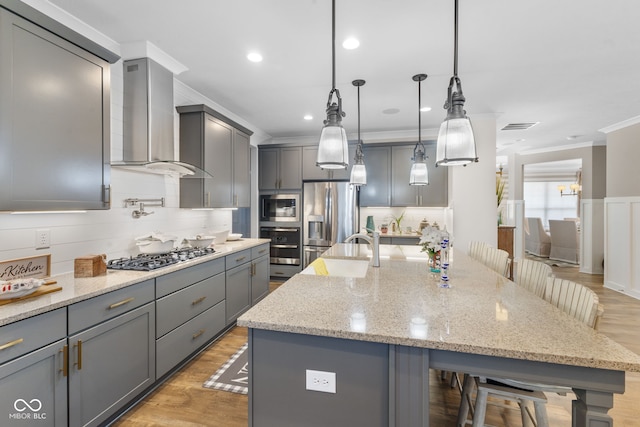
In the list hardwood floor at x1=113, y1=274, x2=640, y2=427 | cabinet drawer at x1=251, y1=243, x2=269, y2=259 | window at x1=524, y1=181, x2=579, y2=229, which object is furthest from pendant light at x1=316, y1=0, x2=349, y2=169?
window at x1=524, y1=181, x2=579, y2=229

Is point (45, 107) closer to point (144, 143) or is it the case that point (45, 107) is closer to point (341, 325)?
point (144, 143)

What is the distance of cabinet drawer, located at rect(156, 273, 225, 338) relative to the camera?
219 centimetres

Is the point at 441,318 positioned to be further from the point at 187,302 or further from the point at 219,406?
the point at 187,302

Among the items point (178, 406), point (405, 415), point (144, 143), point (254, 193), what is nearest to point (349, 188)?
point (254, 193)

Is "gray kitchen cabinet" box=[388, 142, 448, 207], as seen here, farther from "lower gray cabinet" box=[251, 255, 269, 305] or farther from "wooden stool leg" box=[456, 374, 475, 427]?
"wooden stool leg" box=[456, 374, 475, 427]

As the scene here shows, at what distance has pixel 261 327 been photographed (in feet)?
3.92

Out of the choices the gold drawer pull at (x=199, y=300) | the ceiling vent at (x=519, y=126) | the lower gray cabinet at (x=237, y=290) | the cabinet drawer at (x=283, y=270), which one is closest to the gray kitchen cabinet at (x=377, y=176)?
the cabinet drawer at (x=283, y=270)

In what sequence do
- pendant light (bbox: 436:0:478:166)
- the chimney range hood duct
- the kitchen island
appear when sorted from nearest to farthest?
the kitchen island → pendant light (bbox: 436:0:478:166) → the chimney range hood duct

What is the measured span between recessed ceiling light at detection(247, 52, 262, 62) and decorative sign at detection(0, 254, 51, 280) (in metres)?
2.16

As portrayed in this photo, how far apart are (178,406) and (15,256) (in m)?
1.40

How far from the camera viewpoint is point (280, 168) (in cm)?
525

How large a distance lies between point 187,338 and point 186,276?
0.53m

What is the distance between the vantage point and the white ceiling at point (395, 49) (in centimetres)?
207

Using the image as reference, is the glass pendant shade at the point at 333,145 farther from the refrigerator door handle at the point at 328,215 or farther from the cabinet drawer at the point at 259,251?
the refrigerator door handle at the point at 328,215
